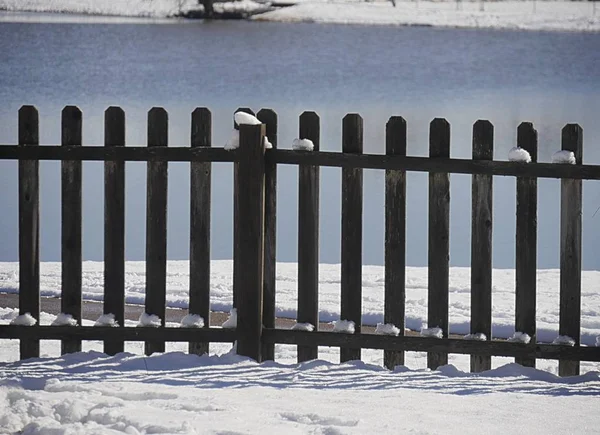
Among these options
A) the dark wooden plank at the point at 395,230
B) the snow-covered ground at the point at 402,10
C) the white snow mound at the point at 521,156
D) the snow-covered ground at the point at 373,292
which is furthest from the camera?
the snow-covered ground at the point at 402,10

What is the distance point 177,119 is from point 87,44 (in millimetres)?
8148

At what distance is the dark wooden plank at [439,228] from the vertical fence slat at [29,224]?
5.78 ft

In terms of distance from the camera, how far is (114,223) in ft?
14.6

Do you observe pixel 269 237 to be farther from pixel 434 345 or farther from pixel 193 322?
pixel 434 345

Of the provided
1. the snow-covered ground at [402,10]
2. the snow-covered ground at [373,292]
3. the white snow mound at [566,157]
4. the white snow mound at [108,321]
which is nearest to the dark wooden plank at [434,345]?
the white snow mound at [108,321]

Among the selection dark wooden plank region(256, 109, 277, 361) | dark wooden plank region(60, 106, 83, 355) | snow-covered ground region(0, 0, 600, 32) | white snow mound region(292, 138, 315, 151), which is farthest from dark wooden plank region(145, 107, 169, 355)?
snow-covered ground region(0, 0, 600, 32)

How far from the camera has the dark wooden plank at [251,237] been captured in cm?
428

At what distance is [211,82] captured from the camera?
26828mm

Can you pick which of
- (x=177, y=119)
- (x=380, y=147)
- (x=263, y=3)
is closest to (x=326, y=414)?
(x=263, y=3)

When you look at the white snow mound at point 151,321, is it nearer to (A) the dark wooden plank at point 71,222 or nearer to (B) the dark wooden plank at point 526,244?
(A) the dark wooden plank at point 71,222

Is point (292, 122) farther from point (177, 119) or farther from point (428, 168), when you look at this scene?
point (428, 168)

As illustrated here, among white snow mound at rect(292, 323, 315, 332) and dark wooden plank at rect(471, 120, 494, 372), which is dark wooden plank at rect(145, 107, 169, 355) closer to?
white snow mound at rect(292, 323, 315, 332)

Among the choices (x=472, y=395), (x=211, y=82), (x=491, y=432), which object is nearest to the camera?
(x=491, y=432)

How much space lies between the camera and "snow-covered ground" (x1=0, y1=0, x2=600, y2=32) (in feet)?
51.6
